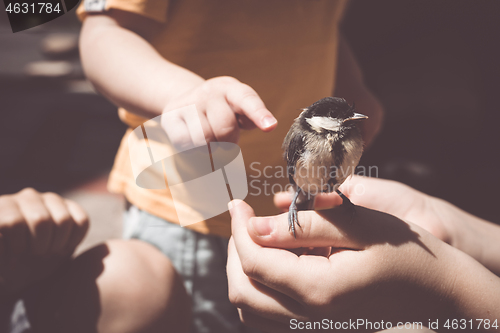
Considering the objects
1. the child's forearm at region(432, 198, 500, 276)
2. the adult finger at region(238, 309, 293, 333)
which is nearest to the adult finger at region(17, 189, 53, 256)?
the adult finger at region(238, 309, 293, 333)

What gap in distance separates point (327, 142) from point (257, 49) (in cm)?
21

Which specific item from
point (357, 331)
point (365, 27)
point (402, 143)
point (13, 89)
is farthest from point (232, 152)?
point (13, 89)

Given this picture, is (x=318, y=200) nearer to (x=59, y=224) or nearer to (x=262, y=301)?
(x=262, y=301)

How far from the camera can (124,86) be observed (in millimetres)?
405

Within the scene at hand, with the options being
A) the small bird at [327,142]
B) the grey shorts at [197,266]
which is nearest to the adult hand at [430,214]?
the small bird at [327,142]

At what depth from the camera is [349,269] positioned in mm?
320

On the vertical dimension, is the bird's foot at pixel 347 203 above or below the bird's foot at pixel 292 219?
above

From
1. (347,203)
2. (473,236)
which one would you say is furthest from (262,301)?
(473,236)

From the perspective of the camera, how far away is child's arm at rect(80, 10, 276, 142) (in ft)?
0.90

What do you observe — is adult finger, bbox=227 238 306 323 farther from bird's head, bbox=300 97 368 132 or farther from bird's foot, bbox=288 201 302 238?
bird's head, bbox=300 97 368 132

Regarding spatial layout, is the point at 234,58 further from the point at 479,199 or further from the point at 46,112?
the point at 46,112

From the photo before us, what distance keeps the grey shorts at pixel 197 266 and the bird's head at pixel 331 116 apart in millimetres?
359

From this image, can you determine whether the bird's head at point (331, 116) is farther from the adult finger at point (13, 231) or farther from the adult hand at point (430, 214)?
the adult finger at point (13, 231)

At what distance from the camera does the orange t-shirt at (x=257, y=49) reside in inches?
15.3
